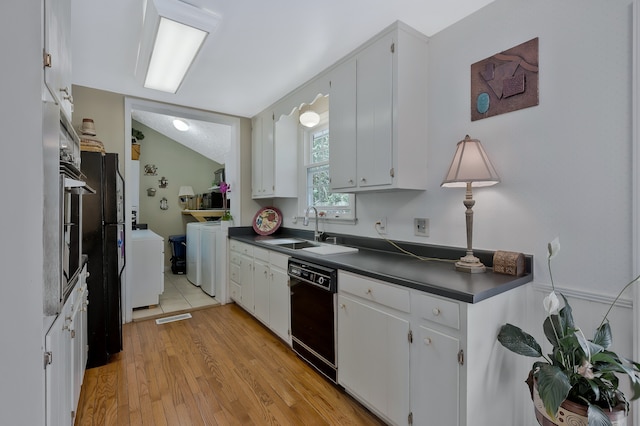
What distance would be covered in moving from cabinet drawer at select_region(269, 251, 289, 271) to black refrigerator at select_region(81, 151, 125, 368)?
4.03ft

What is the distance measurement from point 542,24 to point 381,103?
0.89 m

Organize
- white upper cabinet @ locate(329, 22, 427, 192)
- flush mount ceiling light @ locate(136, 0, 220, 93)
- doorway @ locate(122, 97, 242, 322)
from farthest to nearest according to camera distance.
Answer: doorway @ locate(122, 97, 242, 322) < white upper cabinet @ locate(329, 22, 427, 192) < flush mount ceiling light @ locate(136, 0, 220, 93)

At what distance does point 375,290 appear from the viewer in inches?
63.0

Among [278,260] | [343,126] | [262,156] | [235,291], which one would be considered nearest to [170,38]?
[343,126]

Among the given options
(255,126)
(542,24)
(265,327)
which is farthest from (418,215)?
(255,126)

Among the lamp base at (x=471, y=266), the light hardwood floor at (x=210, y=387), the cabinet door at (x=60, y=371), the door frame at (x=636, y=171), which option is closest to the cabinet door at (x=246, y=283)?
the light hardwood floor at (x=210, y=387)

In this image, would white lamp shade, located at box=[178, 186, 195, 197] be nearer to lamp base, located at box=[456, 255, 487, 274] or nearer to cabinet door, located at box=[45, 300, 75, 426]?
cabinet door, located at box=[45, 300, 75, 426]

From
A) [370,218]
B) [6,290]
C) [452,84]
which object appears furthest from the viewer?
[370,218]

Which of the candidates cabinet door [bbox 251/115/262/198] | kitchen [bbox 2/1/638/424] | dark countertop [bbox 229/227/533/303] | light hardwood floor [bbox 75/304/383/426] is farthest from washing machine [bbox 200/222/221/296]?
kitchen [bbox 2/1/638/424]

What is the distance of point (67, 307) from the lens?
4.25 ft

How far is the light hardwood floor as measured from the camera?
171 centimetres

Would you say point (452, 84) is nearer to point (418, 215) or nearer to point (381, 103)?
point (381, 103)

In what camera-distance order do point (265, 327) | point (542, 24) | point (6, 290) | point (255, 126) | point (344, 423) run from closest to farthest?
1. point (6, 290)
2. point (542, 24)
3. point (344, 423)
4. point (265, 327)
5. point (255, 126)

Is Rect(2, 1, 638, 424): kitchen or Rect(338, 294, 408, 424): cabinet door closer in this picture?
Rect(2, 1, 638, 424): kitchen
